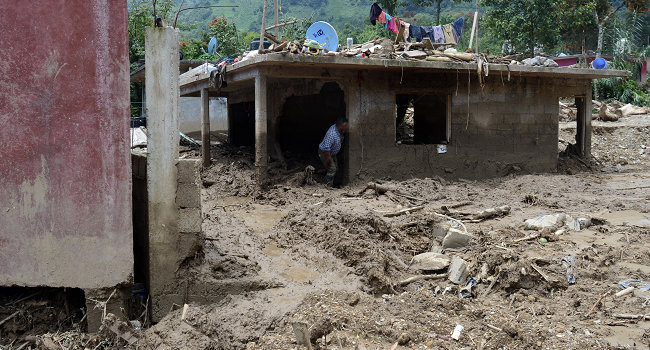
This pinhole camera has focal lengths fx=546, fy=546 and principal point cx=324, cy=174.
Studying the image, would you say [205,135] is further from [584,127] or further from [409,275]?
[584,127]

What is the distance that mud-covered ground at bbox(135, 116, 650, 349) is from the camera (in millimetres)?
4711

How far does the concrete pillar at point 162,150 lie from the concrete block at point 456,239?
3.48 metres

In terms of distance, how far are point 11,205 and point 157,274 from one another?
136 cm

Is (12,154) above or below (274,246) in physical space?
above

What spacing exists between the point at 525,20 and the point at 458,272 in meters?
20.1

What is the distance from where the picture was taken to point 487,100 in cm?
1266

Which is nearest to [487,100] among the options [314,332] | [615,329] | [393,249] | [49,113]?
[393,249]

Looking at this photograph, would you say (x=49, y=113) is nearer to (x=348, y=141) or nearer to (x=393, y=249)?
(x=393, y=249)

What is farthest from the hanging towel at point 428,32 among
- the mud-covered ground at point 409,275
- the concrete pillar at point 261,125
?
the mud-covered ground at point 409,275

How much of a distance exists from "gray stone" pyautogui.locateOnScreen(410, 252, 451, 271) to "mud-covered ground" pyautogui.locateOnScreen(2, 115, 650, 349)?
0.31 feet

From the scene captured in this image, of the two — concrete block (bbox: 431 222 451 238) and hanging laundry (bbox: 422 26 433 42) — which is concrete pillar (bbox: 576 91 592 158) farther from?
concrete block (bbox: 431 222 451 238)

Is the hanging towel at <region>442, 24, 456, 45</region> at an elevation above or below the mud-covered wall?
above

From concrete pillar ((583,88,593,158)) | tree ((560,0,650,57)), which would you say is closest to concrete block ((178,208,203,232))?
concrete pillar ((583,88,593,158))

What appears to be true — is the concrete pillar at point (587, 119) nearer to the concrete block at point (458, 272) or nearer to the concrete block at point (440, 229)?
the concrete block at point (440, 229)
